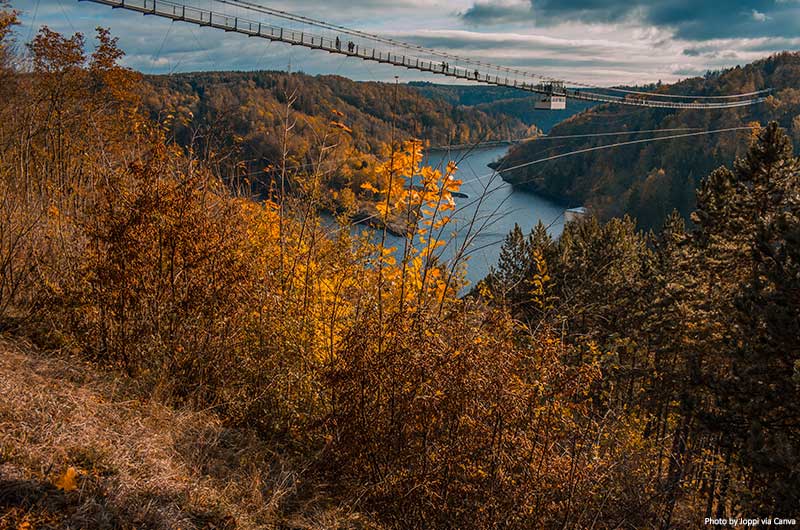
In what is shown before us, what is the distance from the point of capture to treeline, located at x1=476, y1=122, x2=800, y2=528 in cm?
712

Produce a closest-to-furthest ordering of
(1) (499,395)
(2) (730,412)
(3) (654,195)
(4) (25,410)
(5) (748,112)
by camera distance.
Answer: (4) (25,410), (1) (499,395), (2) (730,412), (3) (654,195), (5) (748,112)

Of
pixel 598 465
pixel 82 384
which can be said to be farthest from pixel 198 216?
pixel 598 465

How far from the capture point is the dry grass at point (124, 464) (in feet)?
10.0

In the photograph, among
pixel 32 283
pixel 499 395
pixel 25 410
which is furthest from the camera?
pixel 32 283

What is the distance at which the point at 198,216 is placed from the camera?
5.02m

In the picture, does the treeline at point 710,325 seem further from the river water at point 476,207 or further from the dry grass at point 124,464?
the dry grass at point 124,464

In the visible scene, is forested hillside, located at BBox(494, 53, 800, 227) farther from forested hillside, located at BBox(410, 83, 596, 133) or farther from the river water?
the river water

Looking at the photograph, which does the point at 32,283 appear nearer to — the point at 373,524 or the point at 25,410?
the point at 25,410

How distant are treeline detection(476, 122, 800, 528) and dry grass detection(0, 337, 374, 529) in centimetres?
225

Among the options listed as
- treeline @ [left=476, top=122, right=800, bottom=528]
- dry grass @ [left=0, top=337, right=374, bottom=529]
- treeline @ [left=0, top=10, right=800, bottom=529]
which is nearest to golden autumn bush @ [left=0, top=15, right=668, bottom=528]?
treeline @ [left=0, top=10, right=800, bottom=529]

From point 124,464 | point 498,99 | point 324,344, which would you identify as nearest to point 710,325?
point 324,344

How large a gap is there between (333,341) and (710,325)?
Result: 17.1 metres

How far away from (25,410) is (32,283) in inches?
92.1

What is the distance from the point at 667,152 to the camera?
351ft
